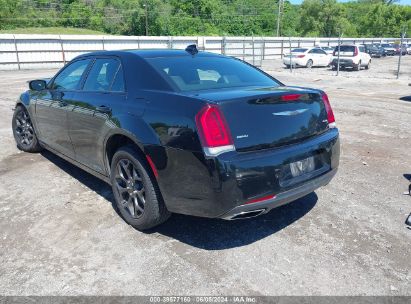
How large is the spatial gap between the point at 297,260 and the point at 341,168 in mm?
2589

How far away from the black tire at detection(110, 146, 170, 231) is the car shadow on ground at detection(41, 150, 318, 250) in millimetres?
219

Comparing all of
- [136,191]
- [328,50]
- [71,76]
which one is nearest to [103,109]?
[136,191]

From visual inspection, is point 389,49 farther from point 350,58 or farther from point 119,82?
point 119,82

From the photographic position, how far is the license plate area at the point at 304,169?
3043 mm

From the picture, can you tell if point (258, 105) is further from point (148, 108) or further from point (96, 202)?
point (96, 202)

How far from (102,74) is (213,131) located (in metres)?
1.83

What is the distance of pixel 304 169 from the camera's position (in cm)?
322

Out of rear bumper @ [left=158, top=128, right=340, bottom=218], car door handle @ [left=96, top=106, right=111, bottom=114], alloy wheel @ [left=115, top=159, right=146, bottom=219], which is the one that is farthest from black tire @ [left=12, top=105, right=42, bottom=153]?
rear bumper @ [left=158, top=128, right=340, bottom=218]

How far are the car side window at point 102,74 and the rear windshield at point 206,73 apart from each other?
46 cm

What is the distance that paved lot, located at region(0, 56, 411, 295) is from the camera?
2.77 metres

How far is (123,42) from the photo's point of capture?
3117 centimetres

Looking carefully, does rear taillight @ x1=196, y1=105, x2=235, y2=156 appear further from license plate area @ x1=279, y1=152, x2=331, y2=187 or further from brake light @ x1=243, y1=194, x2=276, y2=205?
license plate area @ x1=279, y1=152, x2=331, y2=187

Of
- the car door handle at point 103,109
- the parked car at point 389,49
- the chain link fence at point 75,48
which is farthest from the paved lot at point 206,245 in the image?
the parked car at point 389,49

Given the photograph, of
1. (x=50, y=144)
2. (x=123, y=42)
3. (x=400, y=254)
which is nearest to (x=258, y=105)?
(x=400, y=254)
